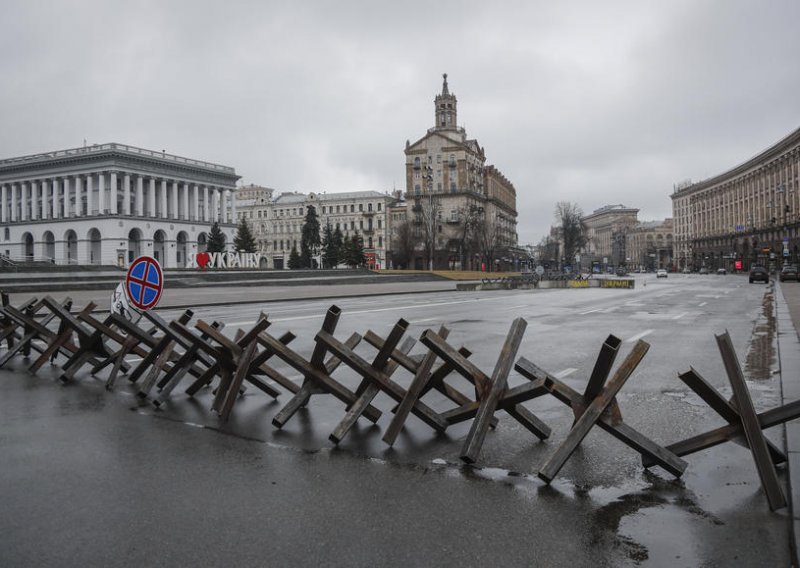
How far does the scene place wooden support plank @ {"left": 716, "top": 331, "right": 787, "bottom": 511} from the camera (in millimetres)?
3883

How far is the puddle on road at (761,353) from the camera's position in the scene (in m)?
8.91

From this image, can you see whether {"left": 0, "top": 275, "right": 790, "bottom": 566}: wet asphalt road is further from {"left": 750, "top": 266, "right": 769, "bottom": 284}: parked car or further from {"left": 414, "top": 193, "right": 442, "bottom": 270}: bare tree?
{"left": 414, "top": 193, "right": 442, "bottom": 270}: bare tree

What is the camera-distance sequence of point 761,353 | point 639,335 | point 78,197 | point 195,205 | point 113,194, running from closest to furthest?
point 761,353, point 639,335, point 113,194, point 78,197, point 195,205

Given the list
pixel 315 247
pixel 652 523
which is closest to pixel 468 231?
pixel 315 247

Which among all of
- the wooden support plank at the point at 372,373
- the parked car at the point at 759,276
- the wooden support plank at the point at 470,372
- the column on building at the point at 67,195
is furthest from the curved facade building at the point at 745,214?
the column on building at the point at 67,195

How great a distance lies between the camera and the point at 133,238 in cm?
10962

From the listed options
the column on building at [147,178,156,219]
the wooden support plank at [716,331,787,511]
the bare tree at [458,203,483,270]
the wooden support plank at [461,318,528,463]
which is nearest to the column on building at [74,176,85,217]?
the column on building at [147,178,156,219]

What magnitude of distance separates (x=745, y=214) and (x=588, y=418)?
155129 mm

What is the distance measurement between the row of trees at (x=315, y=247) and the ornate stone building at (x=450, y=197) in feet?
47.5

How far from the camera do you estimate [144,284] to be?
380 inches

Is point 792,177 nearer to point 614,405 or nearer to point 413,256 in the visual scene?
point 413,256

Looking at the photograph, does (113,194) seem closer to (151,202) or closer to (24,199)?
(151,202)

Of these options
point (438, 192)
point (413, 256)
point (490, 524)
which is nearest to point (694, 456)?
point (490, 524)

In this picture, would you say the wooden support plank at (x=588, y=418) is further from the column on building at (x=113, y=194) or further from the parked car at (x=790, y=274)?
the column on building at (x=113, y=194)
